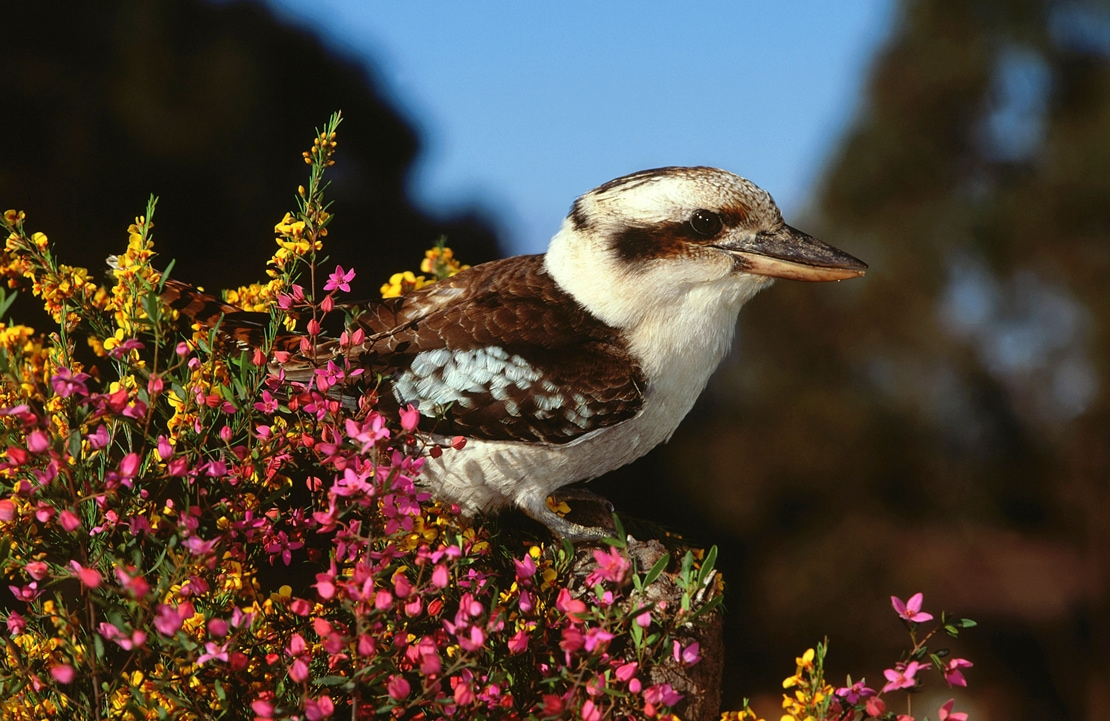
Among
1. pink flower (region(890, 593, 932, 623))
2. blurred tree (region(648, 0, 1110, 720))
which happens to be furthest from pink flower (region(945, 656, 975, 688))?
blurred tree (region(648, 0, 1110, 720))

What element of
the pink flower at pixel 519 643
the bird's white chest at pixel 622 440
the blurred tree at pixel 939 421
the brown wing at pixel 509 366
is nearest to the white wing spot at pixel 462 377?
the brown wing at pixel 509 366

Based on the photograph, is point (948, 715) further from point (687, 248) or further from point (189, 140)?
point (189, 140)

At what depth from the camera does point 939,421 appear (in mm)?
11164

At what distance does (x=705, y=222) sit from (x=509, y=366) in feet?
2.36

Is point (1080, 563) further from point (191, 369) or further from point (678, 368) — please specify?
point (191, 369)

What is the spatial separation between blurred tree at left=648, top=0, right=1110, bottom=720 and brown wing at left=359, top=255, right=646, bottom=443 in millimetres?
8178

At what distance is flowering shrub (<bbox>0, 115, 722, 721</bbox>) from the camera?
61.0 inches

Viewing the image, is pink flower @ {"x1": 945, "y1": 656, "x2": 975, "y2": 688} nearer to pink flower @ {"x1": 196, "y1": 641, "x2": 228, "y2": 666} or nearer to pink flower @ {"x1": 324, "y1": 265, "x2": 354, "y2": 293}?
pink flower @ {"x1": 196, "y1": 641, "x2": 228, "y2": 666}

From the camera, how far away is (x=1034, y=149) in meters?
12.2

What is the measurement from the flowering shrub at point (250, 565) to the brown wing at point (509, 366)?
0.39 m

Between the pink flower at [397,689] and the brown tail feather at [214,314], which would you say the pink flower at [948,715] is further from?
the brown tail feather at [214,314]

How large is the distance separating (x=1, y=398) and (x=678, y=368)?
5.82ft

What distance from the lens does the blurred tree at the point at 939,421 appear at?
10.8 metres

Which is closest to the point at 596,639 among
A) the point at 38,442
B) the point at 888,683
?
A: the point at 888,683
